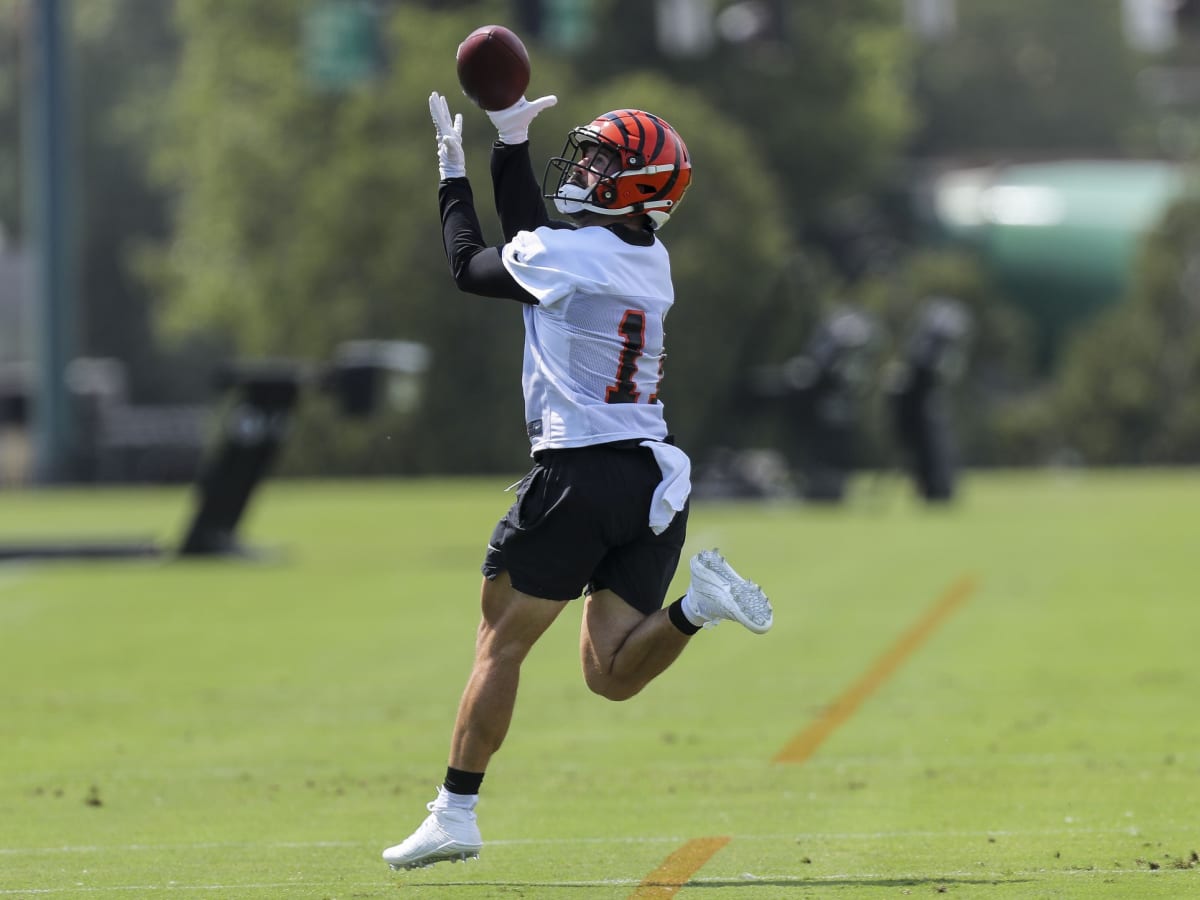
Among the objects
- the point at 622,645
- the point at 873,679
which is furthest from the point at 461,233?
the point at 873,679

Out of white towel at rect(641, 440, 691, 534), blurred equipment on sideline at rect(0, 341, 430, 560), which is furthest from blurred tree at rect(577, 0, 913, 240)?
white towel at rect(641, 440, 691, 534)

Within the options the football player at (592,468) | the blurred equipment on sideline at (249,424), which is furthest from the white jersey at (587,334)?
the blurred equipment on sideline at (249,424)

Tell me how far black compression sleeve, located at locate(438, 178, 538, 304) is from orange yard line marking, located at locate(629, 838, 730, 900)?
72.6 inches

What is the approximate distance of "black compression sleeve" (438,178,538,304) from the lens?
25.7ft

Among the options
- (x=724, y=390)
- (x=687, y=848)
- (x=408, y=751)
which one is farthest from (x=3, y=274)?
(x=687, y=848)

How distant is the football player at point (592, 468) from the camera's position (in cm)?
775

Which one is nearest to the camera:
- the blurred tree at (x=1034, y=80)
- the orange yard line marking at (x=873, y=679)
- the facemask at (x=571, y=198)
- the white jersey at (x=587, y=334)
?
the white jersey at (x=587, y=334)

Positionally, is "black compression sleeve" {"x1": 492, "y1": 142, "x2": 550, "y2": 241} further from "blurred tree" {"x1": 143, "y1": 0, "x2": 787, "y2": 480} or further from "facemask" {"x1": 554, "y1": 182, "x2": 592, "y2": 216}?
"blurred tree" {"x1": 143, "y1": 0, "x2": 787, "y2": 480}

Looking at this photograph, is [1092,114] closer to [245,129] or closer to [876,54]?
[876,54]

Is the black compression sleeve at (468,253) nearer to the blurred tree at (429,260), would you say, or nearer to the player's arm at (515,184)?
the player's arm at (515,184)

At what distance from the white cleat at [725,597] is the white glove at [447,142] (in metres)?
1.55

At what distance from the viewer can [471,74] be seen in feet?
27.1

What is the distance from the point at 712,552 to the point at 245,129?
177 feet

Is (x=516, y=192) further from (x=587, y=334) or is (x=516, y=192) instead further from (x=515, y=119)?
(x=587, y=334)
